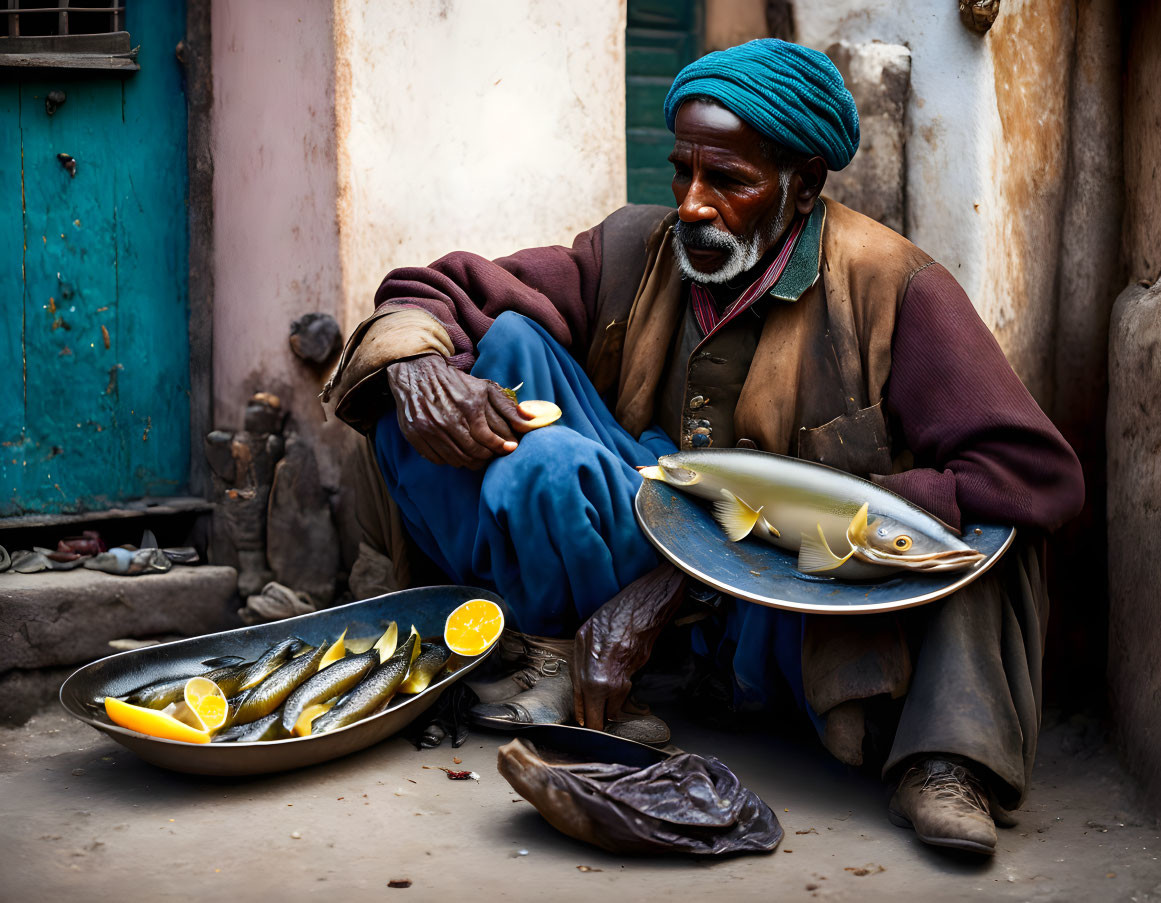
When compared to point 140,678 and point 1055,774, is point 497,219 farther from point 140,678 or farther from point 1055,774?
point 1055,774

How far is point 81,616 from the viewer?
3.26m

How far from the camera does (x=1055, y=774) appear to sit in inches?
113

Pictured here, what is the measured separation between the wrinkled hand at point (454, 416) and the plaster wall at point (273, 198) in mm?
839

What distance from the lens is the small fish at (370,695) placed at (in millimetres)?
2492

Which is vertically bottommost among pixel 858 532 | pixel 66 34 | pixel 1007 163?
pixel 858 532

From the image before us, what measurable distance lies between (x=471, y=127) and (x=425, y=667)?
1.83 m

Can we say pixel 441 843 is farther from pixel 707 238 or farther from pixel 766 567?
pixel 707 238

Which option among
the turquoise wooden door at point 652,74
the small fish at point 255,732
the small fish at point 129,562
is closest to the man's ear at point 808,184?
the turquoise wooden door at point 652,74

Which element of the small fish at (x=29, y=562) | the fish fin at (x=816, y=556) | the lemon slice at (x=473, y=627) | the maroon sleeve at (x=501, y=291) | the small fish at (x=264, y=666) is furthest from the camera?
the small fish at (x=29, y=562)

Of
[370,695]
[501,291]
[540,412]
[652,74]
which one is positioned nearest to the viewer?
[370,695]

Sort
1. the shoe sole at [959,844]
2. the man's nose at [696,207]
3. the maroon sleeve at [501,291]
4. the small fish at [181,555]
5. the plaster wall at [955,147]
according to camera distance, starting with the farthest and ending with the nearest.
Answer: the small fish at [181,555], the plaster wall at [955,147], the maroon sleeve at [501,291], the man's nose at [696,207], the shoe sole at [959,844]

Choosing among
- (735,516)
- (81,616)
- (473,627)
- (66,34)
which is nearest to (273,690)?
(473,627)

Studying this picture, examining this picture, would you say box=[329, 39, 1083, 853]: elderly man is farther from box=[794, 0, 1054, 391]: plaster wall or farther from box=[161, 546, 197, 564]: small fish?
box=[161, 546, 197, 564]: small fish

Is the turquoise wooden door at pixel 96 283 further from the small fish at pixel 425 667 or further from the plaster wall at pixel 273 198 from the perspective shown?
the small fish at pixel 425 667
